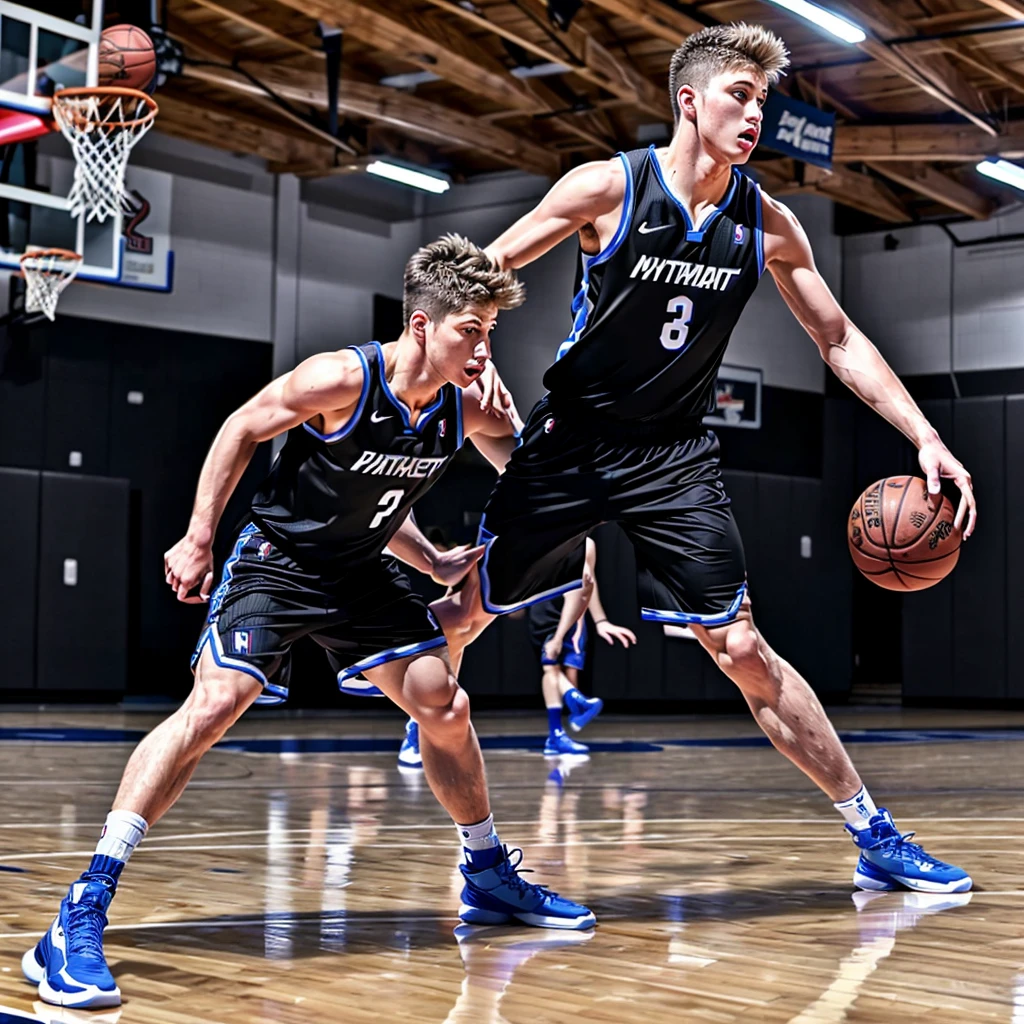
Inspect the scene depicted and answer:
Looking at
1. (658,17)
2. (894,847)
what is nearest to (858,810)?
(894,847)

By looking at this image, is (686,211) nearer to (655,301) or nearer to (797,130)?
(655,301)

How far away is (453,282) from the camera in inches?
122

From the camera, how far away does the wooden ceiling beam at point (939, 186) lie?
16.0 meters

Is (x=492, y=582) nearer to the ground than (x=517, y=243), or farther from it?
Answer: nearer to the ground

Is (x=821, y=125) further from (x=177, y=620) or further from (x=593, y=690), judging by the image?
(x=177, y=620)

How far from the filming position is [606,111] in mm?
15422

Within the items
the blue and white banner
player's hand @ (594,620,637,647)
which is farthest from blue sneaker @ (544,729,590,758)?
the blue and white banner

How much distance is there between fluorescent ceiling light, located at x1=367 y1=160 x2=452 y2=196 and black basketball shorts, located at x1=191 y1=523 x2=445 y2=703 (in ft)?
38.1

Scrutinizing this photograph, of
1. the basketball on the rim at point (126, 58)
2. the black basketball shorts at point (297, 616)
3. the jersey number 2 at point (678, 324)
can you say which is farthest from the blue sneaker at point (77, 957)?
the basketball on the rim at point (126, 58)

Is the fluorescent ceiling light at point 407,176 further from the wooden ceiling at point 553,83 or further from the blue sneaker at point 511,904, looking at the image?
the blue sneaker at point 511,904

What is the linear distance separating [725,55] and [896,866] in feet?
6.53

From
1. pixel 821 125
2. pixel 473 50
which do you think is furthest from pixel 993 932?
pixel 473 50

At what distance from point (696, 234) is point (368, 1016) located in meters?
1.98

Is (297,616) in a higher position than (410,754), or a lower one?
higher
